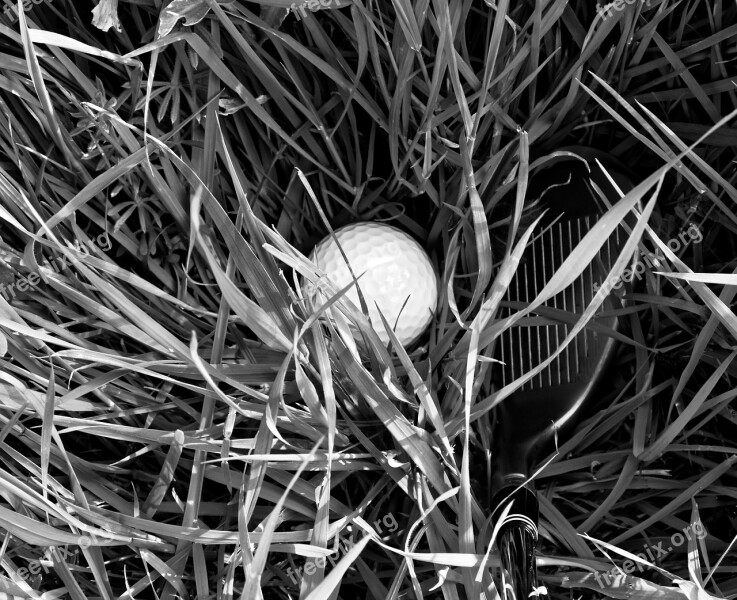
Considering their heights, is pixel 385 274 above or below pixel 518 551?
above

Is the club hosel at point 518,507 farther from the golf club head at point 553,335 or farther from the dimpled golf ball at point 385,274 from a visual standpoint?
the dimpled golf ball at point 385,274

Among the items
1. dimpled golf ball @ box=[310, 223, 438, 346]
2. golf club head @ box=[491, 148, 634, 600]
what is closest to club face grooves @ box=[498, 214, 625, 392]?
golf club head @ box=[491, 148, 634, 600]

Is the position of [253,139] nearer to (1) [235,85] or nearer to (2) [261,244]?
(1) [235,85]

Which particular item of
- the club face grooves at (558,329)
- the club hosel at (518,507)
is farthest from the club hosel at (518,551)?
the club face grooves at (558,329)

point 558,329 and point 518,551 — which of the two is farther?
point 558,329

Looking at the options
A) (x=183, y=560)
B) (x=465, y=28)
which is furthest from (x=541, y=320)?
(x=183, y=560)

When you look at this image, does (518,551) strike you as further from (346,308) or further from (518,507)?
(346,308)

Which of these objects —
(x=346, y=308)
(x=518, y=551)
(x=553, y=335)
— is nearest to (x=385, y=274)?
(x=346, y=308)
